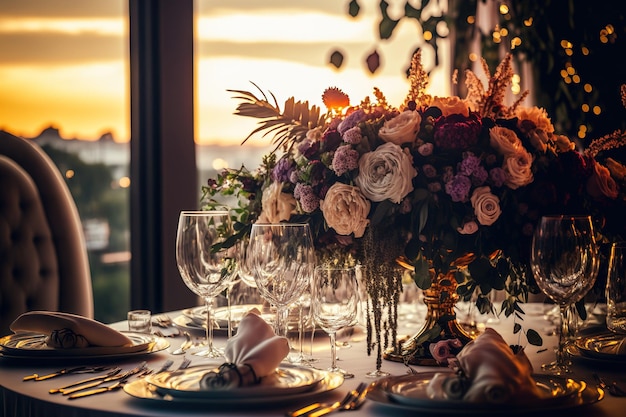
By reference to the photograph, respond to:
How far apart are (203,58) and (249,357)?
8.05 ft

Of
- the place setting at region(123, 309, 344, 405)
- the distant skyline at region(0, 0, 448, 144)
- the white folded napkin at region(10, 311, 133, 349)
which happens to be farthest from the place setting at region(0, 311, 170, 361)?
the distant skyline at region(0, 0, 448, 144)

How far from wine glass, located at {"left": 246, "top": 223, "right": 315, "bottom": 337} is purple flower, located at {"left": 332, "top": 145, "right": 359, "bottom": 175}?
178 mm

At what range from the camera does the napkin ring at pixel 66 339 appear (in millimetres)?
1642

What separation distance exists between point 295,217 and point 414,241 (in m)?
0.26

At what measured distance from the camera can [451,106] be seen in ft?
5.65

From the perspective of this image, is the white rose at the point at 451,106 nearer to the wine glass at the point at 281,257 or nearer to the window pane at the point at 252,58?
the wine glass at the point at 281,257

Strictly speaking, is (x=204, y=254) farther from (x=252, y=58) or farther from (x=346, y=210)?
(x=252, y=58)

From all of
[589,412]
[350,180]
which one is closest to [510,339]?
[350,180]

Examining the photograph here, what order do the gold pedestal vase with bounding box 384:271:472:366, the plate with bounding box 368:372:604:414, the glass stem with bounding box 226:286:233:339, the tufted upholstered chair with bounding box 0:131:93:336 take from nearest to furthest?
the plate with bounding box 368:372:604:414
the gold pedestal vase with bounding box 384:271:472:366
the glass stem with bounding box 226:286:233:339
the tufted upholstered chair with bounding box 0:131:93:336

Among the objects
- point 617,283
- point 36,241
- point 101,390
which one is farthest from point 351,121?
point 36,241

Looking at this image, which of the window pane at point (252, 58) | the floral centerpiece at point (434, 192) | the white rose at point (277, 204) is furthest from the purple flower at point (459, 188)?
the window pane at point (252, 58)

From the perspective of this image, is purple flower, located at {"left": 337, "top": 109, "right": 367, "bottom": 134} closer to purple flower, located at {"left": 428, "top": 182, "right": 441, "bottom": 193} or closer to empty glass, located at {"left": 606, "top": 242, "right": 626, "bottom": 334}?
purple flower, located at {"left": 428, "top": 182, "right": 441, "bottom": 193}

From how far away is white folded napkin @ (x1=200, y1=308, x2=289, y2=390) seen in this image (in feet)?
4.24

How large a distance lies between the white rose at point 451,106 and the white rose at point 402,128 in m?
0.08
